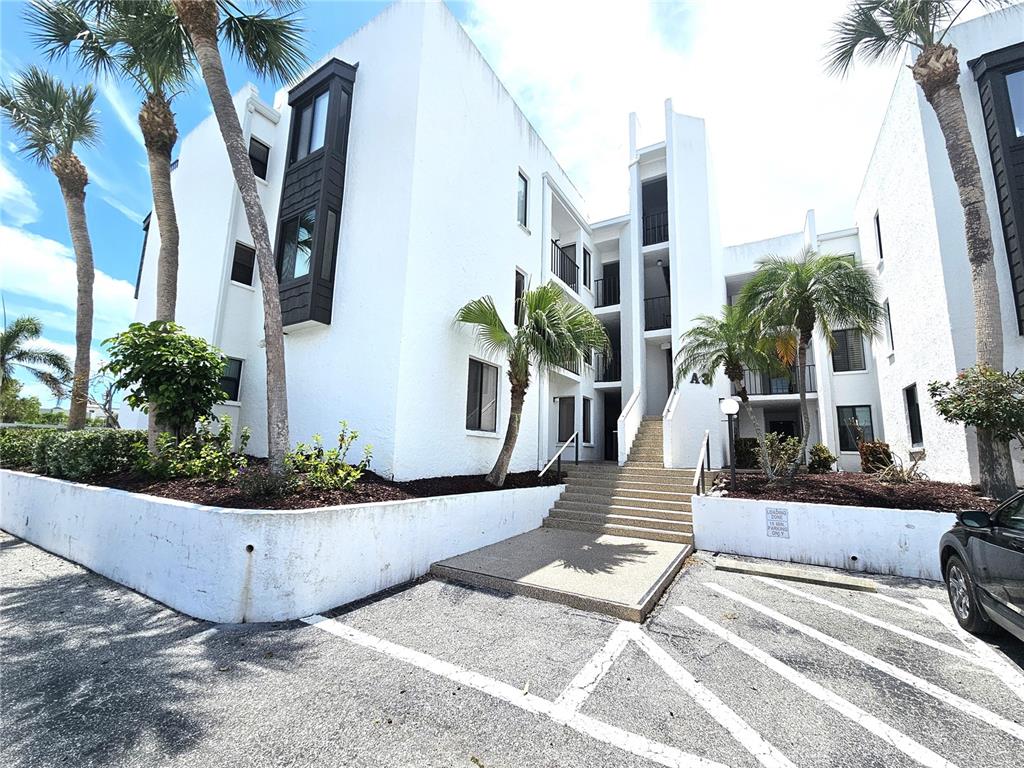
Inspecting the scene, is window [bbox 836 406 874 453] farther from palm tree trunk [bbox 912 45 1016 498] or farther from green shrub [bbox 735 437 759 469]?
palm tree trunk [bbox 912 45 1016 498]

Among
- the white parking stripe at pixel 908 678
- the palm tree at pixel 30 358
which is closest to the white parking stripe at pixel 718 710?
the white parking stripe at pixel 908 678

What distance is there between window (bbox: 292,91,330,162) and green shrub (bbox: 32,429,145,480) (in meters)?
6.76

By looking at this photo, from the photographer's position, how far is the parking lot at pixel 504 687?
2.61 meters

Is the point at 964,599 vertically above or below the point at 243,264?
below

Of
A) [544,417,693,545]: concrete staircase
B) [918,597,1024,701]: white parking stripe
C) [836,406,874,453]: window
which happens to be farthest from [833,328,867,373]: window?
[918,597,1024,701]: white parking stripe

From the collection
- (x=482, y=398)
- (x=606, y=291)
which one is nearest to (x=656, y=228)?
(x=606, y=291)

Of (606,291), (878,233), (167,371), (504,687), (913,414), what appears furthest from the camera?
(606,291)

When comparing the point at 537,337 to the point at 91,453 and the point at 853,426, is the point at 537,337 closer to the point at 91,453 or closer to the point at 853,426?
the point at 91,453

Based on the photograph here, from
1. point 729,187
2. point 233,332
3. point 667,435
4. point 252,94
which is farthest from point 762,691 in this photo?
point 729,187

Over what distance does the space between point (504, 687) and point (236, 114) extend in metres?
8.30

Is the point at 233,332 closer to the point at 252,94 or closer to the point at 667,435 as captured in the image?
the point at 252,94

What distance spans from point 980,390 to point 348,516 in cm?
939

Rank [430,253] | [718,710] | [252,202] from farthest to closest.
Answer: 1. [430,253]
2. [252,202]
3. [718,710]

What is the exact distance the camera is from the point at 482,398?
10.0m
